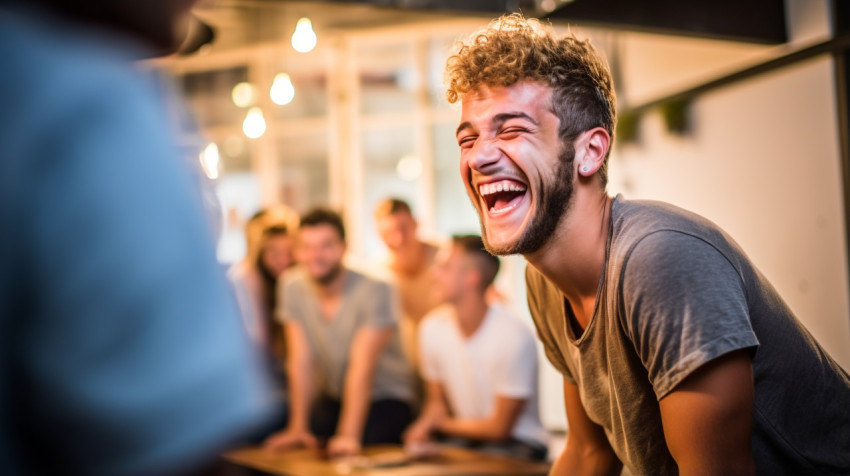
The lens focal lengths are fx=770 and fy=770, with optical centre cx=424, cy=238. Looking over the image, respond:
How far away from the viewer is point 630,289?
4.35 ft

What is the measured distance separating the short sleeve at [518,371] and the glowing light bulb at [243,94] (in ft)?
20.2

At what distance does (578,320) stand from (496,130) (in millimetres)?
436

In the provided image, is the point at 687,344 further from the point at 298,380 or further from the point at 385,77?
the point at 385,77

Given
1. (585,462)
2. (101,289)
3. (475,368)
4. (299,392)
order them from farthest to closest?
(299,392)
(475,368)
(585,462)
(101,289)

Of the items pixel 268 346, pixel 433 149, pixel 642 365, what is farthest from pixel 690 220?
pixel 433 149

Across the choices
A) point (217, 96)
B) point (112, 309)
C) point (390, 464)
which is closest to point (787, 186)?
point (390, 464)

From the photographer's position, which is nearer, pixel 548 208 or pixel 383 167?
pixel 548 208

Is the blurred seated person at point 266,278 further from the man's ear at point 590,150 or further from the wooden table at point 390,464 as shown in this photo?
the man's ear at point 590,150

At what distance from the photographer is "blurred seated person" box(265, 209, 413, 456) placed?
3957mm

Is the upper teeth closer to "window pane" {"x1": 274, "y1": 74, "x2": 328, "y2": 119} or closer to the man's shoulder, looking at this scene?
the man's shoulder

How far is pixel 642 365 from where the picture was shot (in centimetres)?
143

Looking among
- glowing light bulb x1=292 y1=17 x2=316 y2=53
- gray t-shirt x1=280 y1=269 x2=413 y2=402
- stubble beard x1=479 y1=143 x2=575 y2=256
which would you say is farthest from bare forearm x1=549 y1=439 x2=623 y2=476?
glowing light bulb x1=292 y1=17 x2=316 y2=53

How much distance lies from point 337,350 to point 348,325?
166 millimetres

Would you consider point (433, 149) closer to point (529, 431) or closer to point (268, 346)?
point (268, 346)
